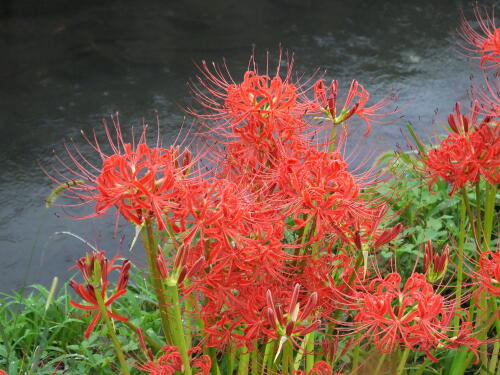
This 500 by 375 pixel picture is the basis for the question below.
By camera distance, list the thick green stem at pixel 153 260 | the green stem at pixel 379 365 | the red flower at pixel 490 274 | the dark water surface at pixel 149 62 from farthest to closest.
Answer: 1. the dark water surface at pixel 149 62
2. the green stem at pixel 379 365
3. the red flower at pixel 490 274
4. the thick green stem at pixel 153 260

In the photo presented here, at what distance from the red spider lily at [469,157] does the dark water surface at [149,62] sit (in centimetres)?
241

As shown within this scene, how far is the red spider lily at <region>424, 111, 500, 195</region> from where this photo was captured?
1.99 m

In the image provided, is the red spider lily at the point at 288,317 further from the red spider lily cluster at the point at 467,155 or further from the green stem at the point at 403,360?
the red spider lily cluster at the point at 467,155

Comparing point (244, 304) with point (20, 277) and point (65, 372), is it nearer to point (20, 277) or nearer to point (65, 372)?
point (65, 372)

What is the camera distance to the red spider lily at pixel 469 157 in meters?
1.99

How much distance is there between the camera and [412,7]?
7332 mm

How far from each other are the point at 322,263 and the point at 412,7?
597 centimetres

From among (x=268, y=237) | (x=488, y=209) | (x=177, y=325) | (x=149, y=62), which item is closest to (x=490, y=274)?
(x=488, y=209)

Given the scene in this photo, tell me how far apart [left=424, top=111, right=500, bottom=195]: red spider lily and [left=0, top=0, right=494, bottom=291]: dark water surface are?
7.92 ft

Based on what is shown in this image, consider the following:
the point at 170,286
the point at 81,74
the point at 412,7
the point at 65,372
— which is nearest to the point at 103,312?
the point at 170,286

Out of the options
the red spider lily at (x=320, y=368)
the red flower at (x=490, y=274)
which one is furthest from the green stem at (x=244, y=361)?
the red flower at (x=490, y=274)

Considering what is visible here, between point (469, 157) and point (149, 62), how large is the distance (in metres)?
4.31

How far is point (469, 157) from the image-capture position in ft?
6.54

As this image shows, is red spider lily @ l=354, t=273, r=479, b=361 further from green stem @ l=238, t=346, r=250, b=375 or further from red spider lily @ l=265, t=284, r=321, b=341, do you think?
green stem @ l=238, t=346, r=250, b=375
